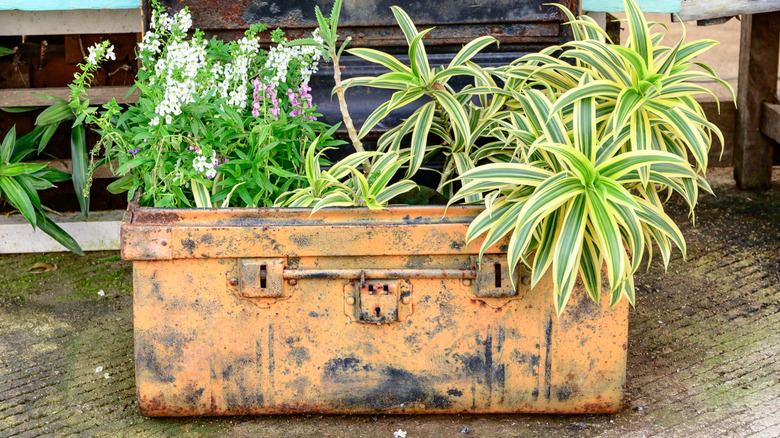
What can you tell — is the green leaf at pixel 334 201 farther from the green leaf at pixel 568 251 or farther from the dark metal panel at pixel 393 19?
the dark metal panel at pixel 393 19

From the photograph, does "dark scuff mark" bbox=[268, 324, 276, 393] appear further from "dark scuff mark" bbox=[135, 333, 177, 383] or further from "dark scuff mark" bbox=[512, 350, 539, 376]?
"dark scuff mark" bbox=[512, 350, 539, 376]

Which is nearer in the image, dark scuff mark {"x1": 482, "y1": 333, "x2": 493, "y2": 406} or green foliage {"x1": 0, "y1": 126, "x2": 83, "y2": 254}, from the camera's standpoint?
dark scuff mark {"x1": 482, "y1": 333, "x2": 493, "y2": 406}

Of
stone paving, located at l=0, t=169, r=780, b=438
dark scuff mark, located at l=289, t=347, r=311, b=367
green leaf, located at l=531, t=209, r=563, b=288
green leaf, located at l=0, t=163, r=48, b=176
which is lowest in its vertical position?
stone paving, located at l=0, t=169, r=780, b=438

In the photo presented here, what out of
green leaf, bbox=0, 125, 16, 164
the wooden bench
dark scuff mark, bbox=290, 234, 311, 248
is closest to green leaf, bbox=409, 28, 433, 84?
dark scuff mark, bbox=290, 234, 311, 248

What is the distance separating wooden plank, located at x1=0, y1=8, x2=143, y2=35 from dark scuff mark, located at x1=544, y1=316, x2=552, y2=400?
6.95 feet

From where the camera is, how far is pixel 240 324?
86.6 inches

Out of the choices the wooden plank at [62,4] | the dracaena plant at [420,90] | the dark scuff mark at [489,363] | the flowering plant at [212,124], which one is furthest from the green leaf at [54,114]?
the dark scuff mark at [489,363]

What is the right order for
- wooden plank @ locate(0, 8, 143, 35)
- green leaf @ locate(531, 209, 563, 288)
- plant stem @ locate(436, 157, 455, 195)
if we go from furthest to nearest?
wooden plank @ locate(0, 8, 143, 35), plant stem @ locate(436, 157, 455, 195), green leaf @ locate(531, 209, 563, 288)

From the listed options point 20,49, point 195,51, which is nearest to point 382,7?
point 195,51

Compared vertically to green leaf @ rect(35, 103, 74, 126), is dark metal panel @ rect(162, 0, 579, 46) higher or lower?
higher

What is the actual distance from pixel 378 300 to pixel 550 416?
637mm

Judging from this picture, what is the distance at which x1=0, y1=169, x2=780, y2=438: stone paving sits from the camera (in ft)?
7.55

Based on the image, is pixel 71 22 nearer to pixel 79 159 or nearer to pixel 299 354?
pixel 79 159

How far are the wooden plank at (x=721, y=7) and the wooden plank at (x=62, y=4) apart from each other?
2.16 metres
